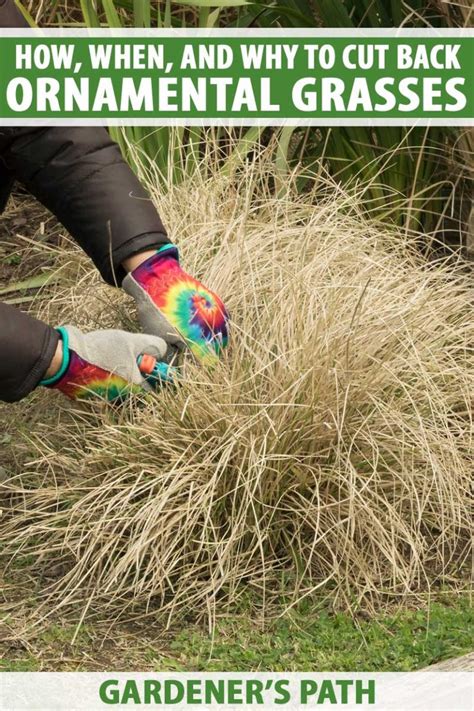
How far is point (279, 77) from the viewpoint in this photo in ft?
15.1

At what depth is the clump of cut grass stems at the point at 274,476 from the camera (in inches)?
123

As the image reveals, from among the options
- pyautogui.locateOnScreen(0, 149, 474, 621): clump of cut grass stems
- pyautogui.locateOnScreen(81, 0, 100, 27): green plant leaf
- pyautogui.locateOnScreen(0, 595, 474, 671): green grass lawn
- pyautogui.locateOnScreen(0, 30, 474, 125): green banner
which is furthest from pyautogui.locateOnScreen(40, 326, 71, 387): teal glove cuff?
pyautogui.locateOnScreen(81, 0, 100, 27): green plant leaf

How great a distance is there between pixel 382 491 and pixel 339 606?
0.30 metres

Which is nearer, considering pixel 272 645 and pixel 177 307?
pixel 272 645

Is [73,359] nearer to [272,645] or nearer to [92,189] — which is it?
[92,189]

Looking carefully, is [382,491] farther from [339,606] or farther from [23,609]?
[23,609]

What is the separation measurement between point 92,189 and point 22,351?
569 millimetres

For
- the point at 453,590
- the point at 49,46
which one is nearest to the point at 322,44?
the point at 49,46

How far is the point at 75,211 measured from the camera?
3.58 meters

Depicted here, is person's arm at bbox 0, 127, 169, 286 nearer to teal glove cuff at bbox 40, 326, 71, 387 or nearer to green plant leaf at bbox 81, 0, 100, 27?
teal glove cuff at bbox 40, 326, 71, 387

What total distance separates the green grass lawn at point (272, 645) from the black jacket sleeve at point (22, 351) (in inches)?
24.0

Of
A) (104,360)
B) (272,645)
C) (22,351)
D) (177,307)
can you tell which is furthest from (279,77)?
(272,645)

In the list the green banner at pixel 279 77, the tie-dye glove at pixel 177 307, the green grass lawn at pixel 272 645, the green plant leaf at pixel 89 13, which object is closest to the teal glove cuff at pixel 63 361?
the tie-dye glove at pixel 177 307

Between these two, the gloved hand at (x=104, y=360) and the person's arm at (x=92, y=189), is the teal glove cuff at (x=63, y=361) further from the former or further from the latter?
the person's arm at (x=92, y=189)
